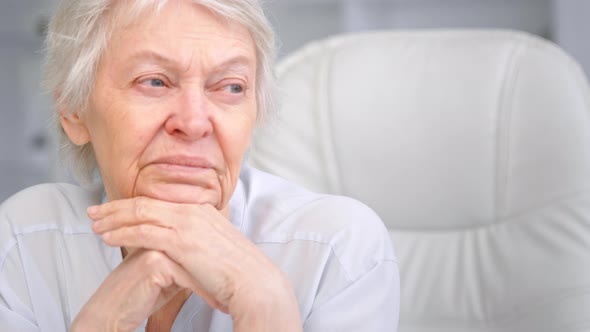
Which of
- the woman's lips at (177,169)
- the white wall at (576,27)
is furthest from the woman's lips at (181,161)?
the white wall at (576,27)

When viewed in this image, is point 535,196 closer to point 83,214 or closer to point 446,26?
point 83,214

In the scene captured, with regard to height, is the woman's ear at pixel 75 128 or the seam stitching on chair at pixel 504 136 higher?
the woman's ear at pixel 75 128

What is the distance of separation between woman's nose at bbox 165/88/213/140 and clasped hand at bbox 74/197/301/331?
0.34ft

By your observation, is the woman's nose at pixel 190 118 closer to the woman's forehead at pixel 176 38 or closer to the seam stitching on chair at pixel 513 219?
the woman's forehead at pixel 176 38

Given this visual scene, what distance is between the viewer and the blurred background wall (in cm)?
250

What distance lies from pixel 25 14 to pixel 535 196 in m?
3.39

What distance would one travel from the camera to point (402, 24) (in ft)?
10.8

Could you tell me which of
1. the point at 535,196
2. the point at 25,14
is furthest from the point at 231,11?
the point at 25,14

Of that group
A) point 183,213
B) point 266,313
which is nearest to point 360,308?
point 266,313

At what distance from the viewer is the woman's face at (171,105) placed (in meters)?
1.06

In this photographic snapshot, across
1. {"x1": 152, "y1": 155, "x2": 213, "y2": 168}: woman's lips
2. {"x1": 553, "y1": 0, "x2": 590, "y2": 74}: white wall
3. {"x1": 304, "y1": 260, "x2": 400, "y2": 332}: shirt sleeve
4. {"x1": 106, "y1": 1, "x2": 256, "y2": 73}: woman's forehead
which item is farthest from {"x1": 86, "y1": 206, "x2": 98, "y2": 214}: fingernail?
{"x1": 553, "y1": 0, "x2": 590, "y2": 74}: white wall

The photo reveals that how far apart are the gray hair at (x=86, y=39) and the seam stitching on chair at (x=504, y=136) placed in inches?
20.6

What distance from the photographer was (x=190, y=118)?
1042mm

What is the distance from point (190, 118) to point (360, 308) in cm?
37
